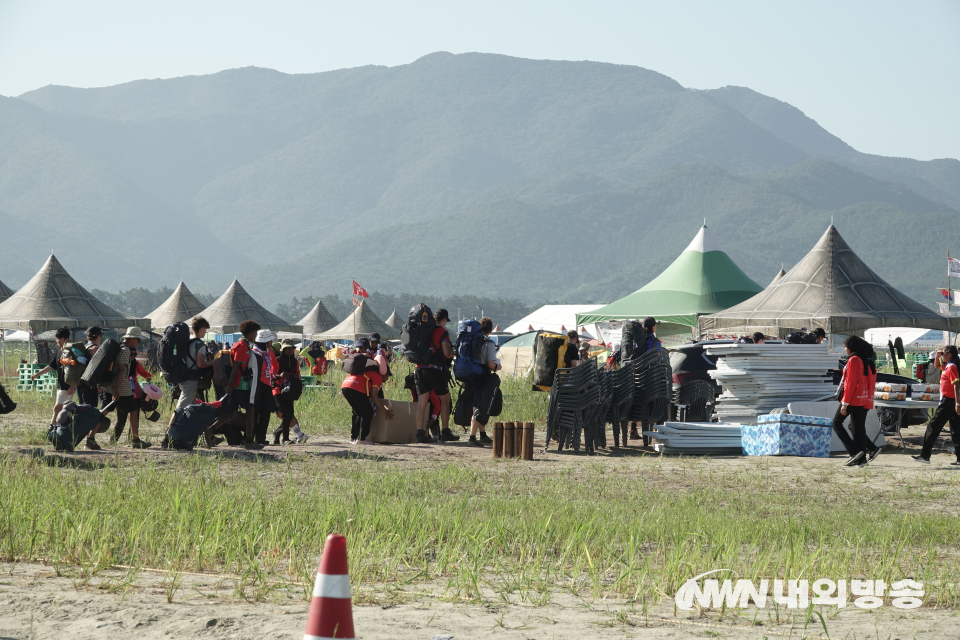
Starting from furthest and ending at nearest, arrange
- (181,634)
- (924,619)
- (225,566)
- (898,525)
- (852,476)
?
(852,476) < (898,525) < (225,566) < (924,619) < (181,634)

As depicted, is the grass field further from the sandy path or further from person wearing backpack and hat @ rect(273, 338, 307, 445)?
person wearing backpack and hat @ rect(273, 338, 307, 445)

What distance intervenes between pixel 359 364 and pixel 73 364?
3219mm

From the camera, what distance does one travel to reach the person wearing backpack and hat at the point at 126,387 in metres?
11.6

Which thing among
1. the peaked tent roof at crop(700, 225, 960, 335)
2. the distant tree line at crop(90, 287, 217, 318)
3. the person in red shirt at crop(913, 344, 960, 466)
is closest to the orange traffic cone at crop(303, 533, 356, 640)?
the person in red shirt at crop(913, 344, 960, 466)

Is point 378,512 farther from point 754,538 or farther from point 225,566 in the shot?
point 754,538

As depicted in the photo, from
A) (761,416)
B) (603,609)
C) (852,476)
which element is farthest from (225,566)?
(761,416)

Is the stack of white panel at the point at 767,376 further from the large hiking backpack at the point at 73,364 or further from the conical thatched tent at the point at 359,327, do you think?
the conical thatched tent at the point at 359,327

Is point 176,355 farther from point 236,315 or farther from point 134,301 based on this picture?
point 134,301

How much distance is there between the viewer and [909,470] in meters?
10.9

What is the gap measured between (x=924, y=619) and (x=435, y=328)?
29.2 ft

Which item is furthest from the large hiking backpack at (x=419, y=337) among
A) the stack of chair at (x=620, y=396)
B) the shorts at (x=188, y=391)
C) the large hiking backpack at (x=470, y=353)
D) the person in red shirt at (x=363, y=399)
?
the shorts at (x=188, y=391)

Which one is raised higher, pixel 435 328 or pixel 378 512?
pixel 435 328

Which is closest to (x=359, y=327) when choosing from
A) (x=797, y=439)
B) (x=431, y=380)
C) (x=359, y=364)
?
(x=431, y=380)

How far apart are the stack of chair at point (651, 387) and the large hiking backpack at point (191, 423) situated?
5436mm
